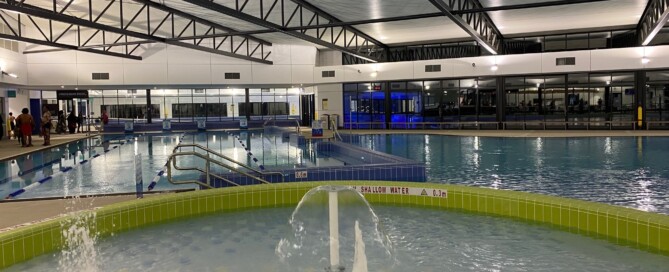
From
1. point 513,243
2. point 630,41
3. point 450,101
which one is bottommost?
point 513,243

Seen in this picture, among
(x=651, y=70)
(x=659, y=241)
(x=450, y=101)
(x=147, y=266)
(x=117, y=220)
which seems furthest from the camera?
(x=450, y=101)

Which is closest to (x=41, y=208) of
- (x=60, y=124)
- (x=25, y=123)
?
(x=25, y=123)

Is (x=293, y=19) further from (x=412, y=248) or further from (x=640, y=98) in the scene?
(x=640, y=98)

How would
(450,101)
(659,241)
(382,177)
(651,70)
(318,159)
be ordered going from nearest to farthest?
(659,241), (382,177), (318,159), (651,70), (450,101)

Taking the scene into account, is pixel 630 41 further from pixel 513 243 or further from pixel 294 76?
pixel 513 243

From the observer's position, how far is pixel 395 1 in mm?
13430

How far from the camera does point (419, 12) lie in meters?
15.0

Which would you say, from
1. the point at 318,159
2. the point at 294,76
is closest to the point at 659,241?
the point at 318,159

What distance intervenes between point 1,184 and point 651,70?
21916mm

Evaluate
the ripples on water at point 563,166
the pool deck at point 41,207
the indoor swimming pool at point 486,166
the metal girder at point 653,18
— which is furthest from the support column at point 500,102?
the pool deck at point 41,207

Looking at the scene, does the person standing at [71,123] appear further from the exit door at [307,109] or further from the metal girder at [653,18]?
the metal girder at [653,18]

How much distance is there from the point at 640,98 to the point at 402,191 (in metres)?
17.8

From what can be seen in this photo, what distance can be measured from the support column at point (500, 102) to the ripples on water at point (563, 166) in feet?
20.9

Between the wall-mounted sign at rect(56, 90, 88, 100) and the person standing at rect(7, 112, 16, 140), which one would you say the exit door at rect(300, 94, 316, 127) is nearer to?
the wall-mounted sign at rect(56, 90, 88, 100)
